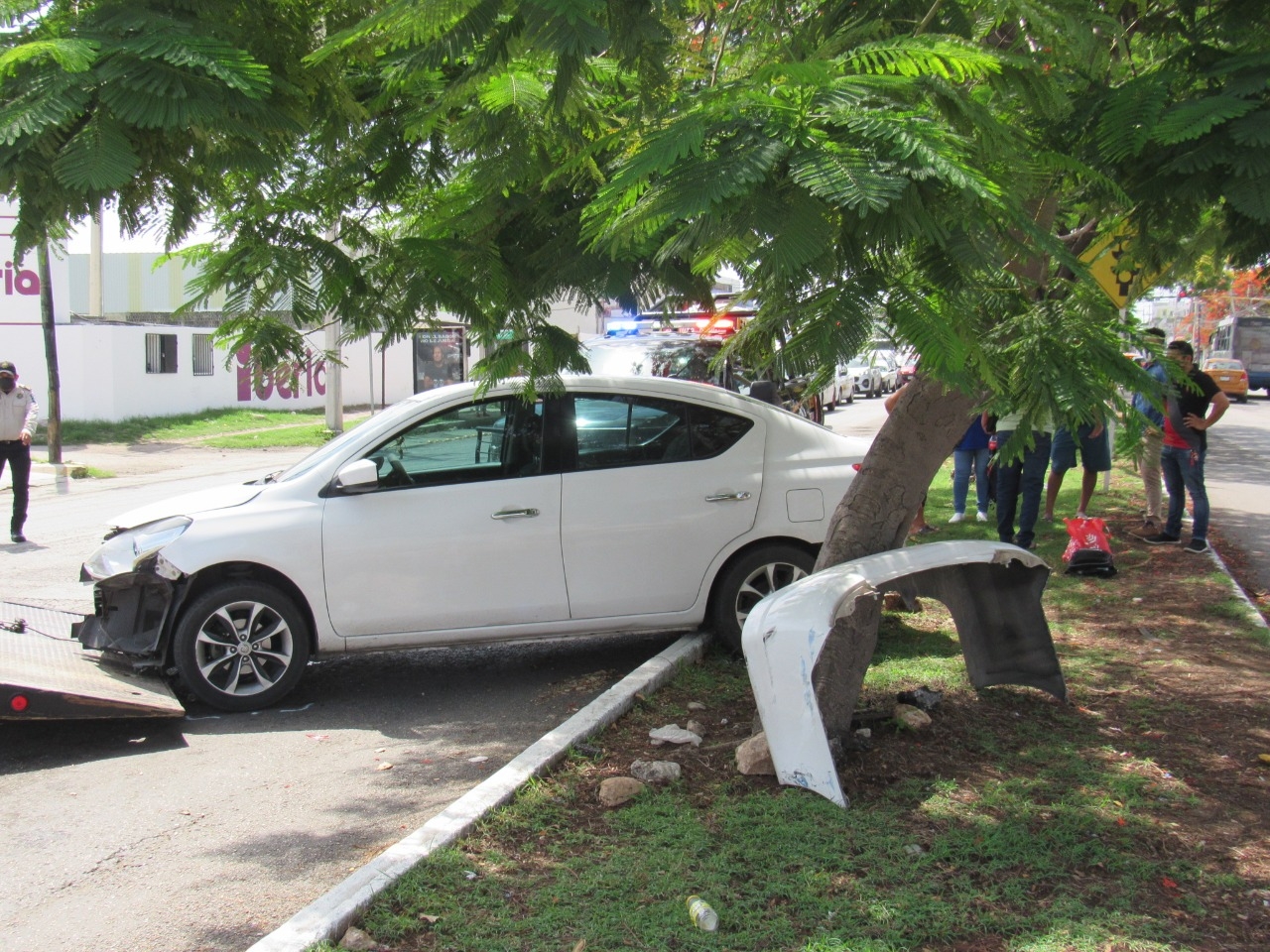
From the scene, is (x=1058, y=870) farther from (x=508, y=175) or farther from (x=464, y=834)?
(x=508, y=175)

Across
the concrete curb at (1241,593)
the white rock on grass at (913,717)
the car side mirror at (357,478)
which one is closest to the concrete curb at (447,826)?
the white rock on grass at (913,717)

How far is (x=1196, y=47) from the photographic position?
446 cm

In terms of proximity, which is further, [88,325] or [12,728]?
[88,325]

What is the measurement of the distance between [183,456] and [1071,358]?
2023 cm

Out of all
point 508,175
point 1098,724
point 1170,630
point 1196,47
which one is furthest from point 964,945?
point 1170,630

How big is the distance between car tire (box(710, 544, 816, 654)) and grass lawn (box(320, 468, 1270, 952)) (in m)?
0.64

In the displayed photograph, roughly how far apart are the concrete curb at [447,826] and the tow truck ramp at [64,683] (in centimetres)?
198

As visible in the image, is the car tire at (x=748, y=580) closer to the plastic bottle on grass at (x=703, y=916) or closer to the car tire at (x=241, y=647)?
the car tire at (x=241, y=647)

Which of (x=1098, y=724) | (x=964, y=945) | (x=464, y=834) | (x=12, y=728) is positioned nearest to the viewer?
(x=964, y=945)

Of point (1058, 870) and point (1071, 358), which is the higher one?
point (1071, 358)

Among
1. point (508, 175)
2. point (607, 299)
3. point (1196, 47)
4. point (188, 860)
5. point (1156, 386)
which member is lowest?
point (188, 860)

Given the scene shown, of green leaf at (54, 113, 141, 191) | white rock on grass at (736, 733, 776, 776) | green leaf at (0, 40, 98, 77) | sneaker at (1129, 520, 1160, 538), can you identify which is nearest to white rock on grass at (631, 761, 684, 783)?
white rock on grass at (736, 733, 776, 776)

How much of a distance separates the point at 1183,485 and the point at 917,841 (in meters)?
7.35

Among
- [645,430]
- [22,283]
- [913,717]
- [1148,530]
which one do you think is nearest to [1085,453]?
[1148,530]
